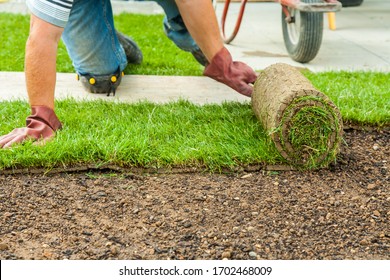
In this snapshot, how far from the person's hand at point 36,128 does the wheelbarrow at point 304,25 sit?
6.15 feet

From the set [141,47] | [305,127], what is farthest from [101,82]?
[305,127]

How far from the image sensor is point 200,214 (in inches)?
94.8

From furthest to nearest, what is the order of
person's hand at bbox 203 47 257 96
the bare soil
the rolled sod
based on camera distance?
person's hand at bbox 203 47 257 96
the rolled sod
the bare soil

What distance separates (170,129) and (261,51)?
214 centimetres

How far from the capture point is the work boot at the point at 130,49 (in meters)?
4.26

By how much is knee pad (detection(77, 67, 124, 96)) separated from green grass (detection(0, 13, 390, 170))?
308mm

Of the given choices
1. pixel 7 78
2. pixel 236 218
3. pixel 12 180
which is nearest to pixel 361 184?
pixel 236 218

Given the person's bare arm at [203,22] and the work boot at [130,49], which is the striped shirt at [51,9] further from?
the work boot at [130,49]

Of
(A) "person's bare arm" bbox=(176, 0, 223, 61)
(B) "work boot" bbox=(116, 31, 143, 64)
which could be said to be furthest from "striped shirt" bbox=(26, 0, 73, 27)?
(B) "work boot" bbox=(116, 31, 143, 64)

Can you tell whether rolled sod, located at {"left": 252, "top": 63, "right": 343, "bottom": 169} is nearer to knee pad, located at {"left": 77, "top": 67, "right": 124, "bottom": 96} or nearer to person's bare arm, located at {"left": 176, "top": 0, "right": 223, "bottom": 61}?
person's bare arm, located at {"left": 176, "top": 0, "right": 223, "bottom": 61}

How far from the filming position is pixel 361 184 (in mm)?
2707

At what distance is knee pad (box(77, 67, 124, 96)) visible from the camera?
149 inches

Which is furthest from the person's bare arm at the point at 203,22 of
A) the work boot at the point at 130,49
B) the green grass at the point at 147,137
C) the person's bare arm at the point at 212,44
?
the work boot at the point at 130,49

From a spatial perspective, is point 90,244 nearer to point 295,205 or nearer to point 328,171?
point 295,205
